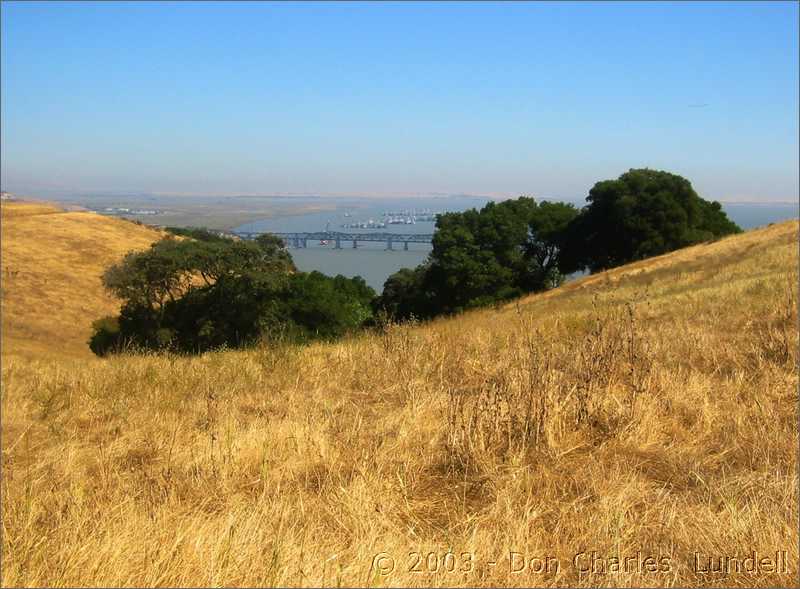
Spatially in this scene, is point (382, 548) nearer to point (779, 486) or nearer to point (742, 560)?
point (742, 560)

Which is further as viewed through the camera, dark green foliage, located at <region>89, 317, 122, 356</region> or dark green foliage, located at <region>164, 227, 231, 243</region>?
dark green foliage, located at <region>164, 227, 231, 243</region>

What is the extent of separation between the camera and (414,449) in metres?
3.52

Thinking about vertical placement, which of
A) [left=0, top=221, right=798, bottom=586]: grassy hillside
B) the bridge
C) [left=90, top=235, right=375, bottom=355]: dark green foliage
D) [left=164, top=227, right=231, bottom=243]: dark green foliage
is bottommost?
[left=90, top=235, right=375, bottom=355]: dark green foliage

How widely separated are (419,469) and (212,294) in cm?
3468

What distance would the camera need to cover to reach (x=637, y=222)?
1721 inches

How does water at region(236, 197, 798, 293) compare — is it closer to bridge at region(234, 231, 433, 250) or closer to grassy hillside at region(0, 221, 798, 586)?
bridge at region(234, 231, 433, 250)

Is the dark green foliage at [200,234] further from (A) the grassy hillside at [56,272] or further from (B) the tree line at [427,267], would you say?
(A) the grassy hillside at [56,272]

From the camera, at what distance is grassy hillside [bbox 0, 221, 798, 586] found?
234 cm

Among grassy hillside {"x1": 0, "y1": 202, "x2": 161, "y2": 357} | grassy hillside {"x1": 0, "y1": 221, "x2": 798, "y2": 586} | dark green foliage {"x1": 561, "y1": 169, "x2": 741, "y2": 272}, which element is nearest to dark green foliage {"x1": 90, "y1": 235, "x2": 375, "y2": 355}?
grassy hillside {"x1": 0, "y1": 202, "x2": 161, "y2": 357}

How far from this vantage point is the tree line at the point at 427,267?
34438 mm

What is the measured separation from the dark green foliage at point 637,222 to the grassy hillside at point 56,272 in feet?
112

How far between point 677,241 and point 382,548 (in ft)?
149

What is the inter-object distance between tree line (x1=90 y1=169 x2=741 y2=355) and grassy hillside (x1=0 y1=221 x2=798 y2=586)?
2385 cm

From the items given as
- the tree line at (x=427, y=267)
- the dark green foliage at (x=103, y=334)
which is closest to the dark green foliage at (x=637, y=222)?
the tree line at (x=427, y=267)
